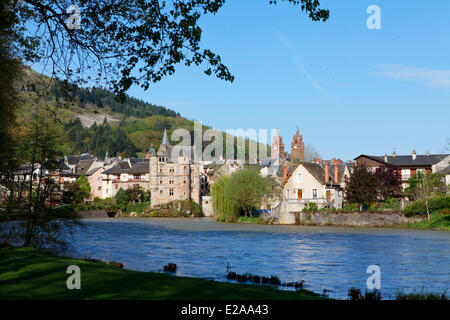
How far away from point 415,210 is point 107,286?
5957cm

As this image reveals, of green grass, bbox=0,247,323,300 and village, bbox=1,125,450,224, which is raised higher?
village, bbox=1,125,450,224

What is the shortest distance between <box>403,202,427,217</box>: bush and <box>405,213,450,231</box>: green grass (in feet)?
4.36

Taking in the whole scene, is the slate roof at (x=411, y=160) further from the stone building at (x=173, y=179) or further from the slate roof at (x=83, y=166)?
the slate roof at (x=83, y=166)

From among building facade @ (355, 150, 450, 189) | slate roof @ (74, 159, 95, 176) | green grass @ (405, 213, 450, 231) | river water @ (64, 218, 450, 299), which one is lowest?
river water @ (64, 218, 450, 299)

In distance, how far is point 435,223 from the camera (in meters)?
64.1

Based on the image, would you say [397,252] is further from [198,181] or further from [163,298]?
[198,181]

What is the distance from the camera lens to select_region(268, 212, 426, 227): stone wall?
225 feet

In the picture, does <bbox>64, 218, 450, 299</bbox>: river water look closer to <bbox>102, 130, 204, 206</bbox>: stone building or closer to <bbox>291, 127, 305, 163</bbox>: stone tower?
<bbox>102, 130, 204, 206</bbox>: stone building

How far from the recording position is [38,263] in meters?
19.3

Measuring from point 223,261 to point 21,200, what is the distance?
12.5 meters

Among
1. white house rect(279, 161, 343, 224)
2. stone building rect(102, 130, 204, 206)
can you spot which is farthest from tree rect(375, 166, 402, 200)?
stone building rect(102, 130, 204, 206)

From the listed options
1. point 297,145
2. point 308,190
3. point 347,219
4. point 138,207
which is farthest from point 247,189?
point 297,145

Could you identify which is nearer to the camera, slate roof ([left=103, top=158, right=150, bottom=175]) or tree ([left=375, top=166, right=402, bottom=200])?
tree ([left=375, top=166, right=402, bottom=200])

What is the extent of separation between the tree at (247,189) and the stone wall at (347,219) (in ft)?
23.2
